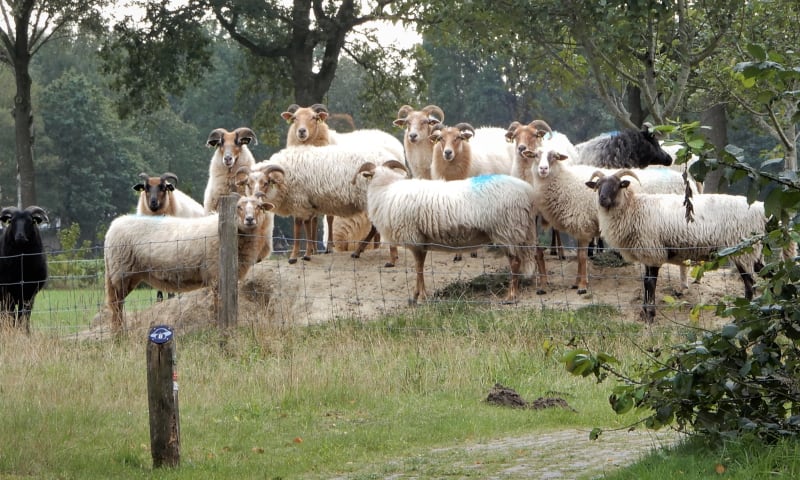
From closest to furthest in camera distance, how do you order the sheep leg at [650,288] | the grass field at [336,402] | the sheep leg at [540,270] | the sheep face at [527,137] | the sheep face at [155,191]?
1. the grass field at [336,402]
2. the sheep leg at [650,288]
3. the sheep leg at [540,270]
4. the sheep face at [527,137]
5. the sheep face at [155,191]

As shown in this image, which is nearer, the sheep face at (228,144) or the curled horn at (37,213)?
the curled horn at (37,213)

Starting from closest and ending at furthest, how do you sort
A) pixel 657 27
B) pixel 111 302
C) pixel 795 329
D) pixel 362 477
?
pixel 795 329, pixel 362 477, pixel 111 302, pixel 657 27

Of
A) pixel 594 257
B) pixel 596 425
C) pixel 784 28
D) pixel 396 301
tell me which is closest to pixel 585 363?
pixel 596 425

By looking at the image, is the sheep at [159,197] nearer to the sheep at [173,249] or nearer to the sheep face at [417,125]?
the sheep at [173,249]

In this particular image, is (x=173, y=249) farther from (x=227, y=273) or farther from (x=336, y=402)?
(x=336, y=402)

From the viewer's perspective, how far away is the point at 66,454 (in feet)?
25.1

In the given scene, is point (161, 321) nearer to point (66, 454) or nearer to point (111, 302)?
point (111, 302)

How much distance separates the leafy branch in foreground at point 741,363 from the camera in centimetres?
592

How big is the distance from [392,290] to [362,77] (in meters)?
19.6

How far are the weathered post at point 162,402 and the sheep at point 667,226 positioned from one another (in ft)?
21.6

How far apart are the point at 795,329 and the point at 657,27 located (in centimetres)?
1031

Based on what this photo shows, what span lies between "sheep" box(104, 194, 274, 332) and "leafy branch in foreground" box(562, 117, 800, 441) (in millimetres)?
7999

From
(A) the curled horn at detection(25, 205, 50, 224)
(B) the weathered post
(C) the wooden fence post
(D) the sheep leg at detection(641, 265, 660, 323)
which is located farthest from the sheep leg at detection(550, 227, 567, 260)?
(B) the weathered post

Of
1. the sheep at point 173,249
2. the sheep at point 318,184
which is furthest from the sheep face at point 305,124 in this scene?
the sheep at point 173,249
